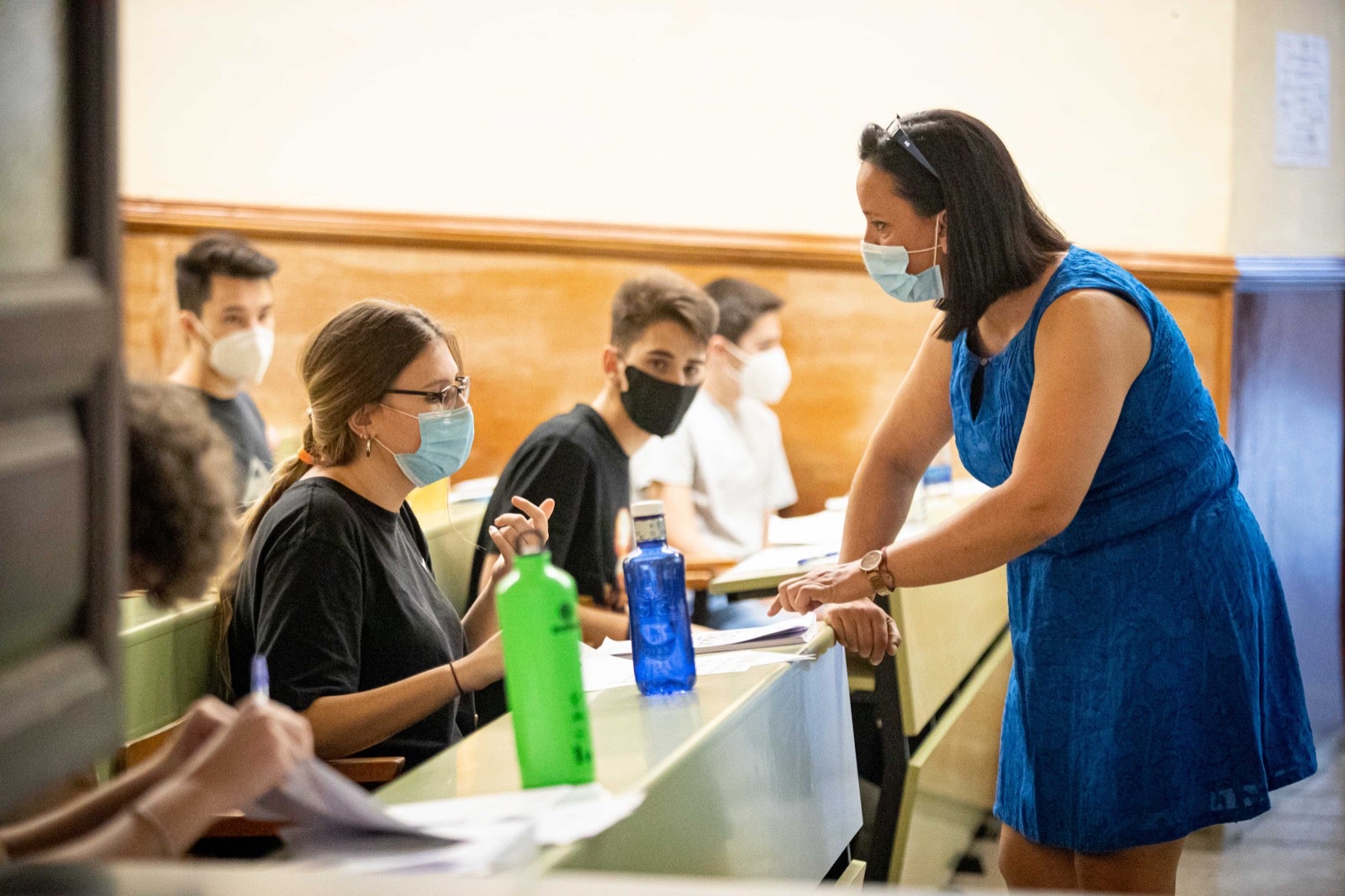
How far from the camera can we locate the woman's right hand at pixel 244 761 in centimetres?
101

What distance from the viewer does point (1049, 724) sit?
1.76 m

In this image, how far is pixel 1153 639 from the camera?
168 centimetres

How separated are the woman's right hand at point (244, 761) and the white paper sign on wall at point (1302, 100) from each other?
4201 millimetres

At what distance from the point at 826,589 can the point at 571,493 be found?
1039 mm

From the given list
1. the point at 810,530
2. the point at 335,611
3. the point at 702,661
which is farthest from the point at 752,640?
the point at 810,530

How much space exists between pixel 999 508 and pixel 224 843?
105cm

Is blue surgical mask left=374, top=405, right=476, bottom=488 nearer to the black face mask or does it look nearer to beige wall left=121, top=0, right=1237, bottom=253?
the black face mask

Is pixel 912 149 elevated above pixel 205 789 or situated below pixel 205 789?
above

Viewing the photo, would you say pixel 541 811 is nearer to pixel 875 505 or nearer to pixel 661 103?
pixel 875 505

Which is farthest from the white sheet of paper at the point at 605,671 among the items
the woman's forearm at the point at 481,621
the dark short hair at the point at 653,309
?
the dark short hair at the point at 653,309

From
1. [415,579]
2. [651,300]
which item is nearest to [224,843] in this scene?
[415,579]

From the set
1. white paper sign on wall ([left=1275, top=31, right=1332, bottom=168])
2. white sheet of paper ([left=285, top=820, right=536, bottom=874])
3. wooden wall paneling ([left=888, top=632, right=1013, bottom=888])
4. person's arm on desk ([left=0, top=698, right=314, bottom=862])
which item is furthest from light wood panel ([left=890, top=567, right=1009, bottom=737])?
white paper sign on wall ([left=1275, top=31, right=1332, bottom=168])

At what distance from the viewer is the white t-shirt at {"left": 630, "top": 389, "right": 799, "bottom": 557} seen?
3.99 m

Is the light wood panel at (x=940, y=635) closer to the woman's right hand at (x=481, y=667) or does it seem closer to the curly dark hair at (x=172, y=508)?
the woman's right hand at (x=481, y=667)
